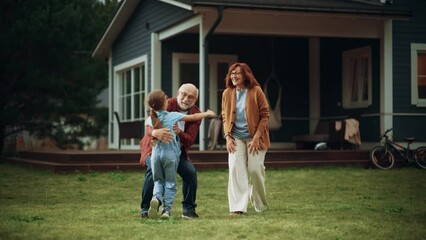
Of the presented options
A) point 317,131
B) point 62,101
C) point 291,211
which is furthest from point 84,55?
point 291,211

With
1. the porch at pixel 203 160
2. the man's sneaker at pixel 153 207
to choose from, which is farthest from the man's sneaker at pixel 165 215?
the porch at pixel 203 160

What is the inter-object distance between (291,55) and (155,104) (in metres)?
13.1

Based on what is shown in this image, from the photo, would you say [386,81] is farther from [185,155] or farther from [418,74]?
[185,155]

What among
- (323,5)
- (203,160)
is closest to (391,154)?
(323,5)

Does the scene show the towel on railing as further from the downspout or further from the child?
the child

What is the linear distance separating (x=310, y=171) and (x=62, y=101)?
1261 centimetres

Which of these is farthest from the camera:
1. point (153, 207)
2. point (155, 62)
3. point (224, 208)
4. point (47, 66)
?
point (47, 66)

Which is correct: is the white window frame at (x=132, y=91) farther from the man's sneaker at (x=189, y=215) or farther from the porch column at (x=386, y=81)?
the man's sneaker at (x=189, y=215)

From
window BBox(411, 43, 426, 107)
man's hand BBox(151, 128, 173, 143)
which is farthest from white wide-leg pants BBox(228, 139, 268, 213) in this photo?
window BBox(411, 43, 426, 107)

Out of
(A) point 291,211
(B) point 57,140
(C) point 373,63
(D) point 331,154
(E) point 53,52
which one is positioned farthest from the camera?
(B) point 57,140

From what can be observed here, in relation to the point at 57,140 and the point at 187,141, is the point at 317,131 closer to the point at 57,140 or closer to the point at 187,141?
the point at 57,140

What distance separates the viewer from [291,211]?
9.21 m

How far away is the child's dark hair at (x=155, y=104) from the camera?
8.19 meters

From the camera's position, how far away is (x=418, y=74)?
18.4 meters
